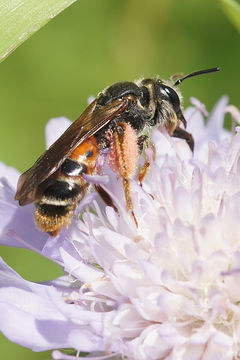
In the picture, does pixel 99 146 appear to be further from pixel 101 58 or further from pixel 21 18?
pixel 101 58

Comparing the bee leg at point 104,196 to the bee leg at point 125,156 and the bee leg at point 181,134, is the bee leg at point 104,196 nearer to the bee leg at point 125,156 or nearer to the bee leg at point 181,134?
the bee leg at point 125,156

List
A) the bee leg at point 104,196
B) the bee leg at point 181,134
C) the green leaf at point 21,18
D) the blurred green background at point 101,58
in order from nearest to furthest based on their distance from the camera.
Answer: the green leaf at point 21,18
the bee leg at point 104,196
the bee leg at point 181,134
the blurred green background at point 101,58

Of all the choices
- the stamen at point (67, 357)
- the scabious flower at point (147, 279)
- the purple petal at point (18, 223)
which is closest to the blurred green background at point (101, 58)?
the purple petal at point (18, 223)

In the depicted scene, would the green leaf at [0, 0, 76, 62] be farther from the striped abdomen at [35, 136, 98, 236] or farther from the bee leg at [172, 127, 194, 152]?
the bee leg at [172, 127, 194, 152]

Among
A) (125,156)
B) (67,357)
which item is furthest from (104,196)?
(67,357)

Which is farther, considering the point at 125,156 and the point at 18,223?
the point at 18,223

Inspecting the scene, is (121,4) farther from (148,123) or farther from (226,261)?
(226,261)
